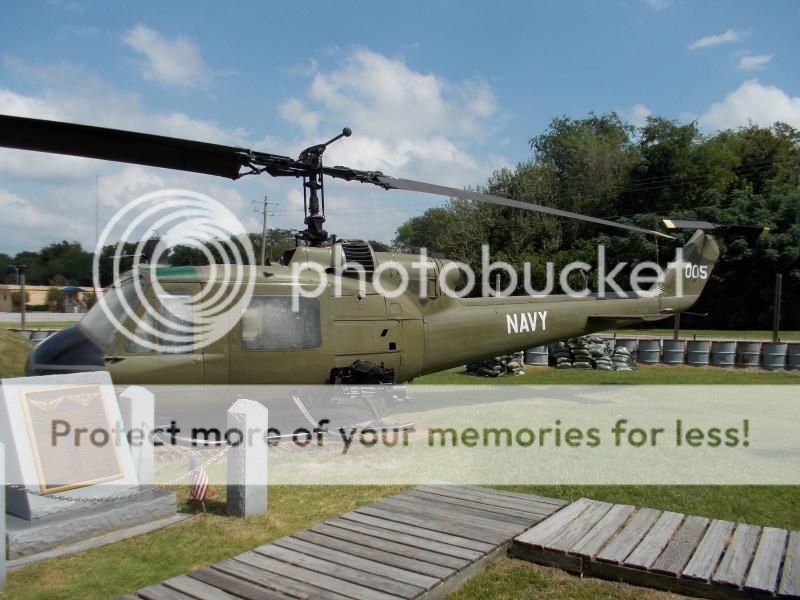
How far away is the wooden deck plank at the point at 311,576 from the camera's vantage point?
3.85m

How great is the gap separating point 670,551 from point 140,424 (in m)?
4.80

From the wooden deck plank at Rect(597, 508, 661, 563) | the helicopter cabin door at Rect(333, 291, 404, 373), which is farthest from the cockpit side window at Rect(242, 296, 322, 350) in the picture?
the wooden deck plank at Rect(597, 508, 661, 563)

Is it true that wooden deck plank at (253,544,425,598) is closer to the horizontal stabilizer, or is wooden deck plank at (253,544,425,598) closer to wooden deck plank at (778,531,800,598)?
wooden deck plank at (778,531,800,598)

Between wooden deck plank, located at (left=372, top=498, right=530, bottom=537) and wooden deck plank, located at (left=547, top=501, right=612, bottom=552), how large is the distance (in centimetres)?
33

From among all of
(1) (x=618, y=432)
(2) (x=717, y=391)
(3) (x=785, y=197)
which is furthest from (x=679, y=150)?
(1) (x=618, y=432)

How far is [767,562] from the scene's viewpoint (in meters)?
4.20

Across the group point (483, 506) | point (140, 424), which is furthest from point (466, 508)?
point (140, 424)

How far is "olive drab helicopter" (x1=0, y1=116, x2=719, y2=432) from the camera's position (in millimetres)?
5906

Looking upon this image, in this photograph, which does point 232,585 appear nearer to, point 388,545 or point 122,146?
point 388,545

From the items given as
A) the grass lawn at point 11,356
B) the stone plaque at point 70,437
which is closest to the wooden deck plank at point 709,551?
the stone plaque at point 70,437

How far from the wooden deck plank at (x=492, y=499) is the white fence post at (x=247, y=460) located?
157 cm

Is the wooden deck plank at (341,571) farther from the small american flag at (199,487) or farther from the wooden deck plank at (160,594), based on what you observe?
the small american flag at (199,487)

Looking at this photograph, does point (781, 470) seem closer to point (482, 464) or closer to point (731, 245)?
point (482, 464)

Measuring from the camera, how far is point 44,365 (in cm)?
623
